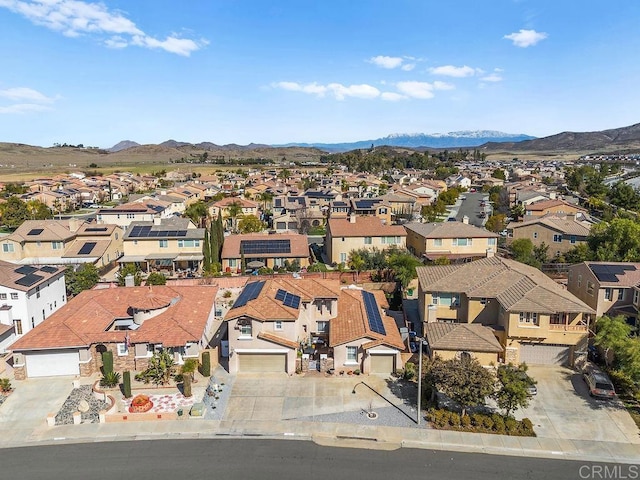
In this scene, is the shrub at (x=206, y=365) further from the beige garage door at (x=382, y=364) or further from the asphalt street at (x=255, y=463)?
the beige garage door at (x=382, y=364)

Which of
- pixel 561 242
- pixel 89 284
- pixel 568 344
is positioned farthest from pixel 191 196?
pixel 568 344

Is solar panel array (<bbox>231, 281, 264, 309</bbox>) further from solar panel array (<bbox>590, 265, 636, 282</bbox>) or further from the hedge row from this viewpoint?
solar panel array (<bbox>590, 265, 636, 282</bbox>)

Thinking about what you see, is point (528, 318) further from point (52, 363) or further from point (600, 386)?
point (52, 363)

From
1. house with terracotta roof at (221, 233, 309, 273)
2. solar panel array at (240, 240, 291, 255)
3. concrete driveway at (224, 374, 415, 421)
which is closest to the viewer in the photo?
concrete driveway at (224, 374, 415, 421)

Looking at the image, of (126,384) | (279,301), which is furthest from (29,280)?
(279,301)

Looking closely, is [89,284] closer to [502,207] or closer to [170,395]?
[170,395]

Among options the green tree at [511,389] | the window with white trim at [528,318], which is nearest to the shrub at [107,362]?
the green tree at [511,389]

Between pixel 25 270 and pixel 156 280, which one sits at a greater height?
pixel 25 270

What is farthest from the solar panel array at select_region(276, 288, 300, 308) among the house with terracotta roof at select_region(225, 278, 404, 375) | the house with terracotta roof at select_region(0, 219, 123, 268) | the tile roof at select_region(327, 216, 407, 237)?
the house with terracotta roof at select_region(0, 219, 123, 268)
